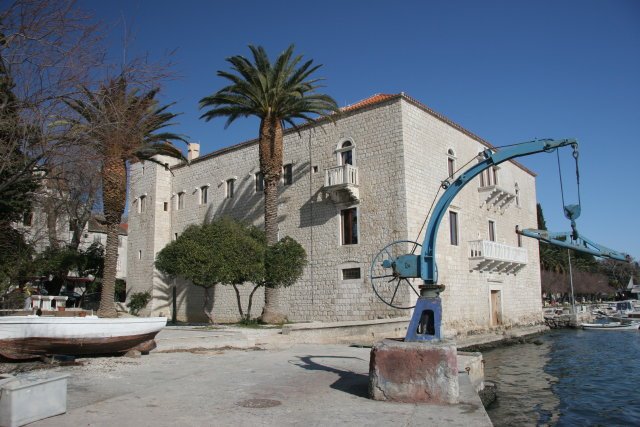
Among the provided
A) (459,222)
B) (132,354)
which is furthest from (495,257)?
(132,354)

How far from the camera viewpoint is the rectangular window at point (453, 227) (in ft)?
79.2

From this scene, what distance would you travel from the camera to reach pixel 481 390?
12203 mm

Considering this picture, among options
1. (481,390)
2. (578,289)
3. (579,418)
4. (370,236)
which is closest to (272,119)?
(370,236)

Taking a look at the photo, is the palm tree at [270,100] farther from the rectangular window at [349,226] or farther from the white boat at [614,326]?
the white boat at [614,326]

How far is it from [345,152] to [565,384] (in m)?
13.1

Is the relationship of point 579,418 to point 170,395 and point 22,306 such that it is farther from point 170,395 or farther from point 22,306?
point 22,306

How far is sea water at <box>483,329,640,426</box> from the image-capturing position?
37.0 feet

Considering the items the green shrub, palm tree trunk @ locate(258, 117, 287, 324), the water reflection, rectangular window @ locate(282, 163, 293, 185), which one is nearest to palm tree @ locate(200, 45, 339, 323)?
palm tree trunk @ locate(258, 117, 287, 324)

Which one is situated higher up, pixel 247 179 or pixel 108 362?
pixel 247 179

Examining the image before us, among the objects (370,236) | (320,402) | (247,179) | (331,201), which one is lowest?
(320,402)

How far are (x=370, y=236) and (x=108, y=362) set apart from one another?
45.3 feet

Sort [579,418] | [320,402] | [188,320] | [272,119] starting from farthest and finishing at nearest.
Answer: [188,320] → [272,119] → [579,418] → [320,402]

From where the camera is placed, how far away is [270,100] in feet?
69.8

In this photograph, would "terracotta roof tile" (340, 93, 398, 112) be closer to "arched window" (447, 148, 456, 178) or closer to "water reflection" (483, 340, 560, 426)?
"arched window" (447, 148, 456, 178)
